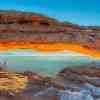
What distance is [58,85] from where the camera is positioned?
7.56 feet

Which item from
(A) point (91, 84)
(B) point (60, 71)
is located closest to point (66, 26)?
(B) point (60, 71)

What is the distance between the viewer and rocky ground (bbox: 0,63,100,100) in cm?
225

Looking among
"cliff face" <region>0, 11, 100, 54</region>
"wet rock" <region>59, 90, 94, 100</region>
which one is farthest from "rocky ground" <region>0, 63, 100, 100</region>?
"cliff face" <region>0, 11, 100, 54</region>

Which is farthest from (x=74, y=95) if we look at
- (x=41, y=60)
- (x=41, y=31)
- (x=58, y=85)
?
(x=41, y=31)

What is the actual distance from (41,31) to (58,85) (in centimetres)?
47

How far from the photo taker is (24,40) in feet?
7.59

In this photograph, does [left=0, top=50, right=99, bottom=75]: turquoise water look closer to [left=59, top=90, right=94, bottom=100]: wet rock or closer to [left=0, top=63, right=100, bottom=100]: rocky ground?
[left=0, top=63, right=100, bottom=100]: rocky ground

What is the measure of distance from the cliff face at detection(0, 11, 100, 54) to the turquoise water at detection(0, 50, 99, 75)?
10 centimetres

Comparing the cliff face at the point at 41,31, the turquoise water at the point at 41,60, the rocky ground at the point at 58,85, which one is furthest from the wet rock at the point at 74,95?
the cliff face at the point at 41,31

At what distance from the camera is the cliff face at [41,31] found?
2303mm

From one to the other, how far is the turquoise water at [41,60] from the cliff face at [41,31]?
0.10m

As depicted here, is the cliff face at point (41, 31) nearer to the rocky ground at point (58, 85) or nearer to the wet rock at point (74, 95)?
the rocky ground at point (58, 85)

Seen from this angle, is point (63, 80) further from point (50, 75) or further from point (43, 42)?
point (43, 42)

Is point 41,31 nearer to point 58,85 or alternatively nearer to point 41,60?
point 41,60
